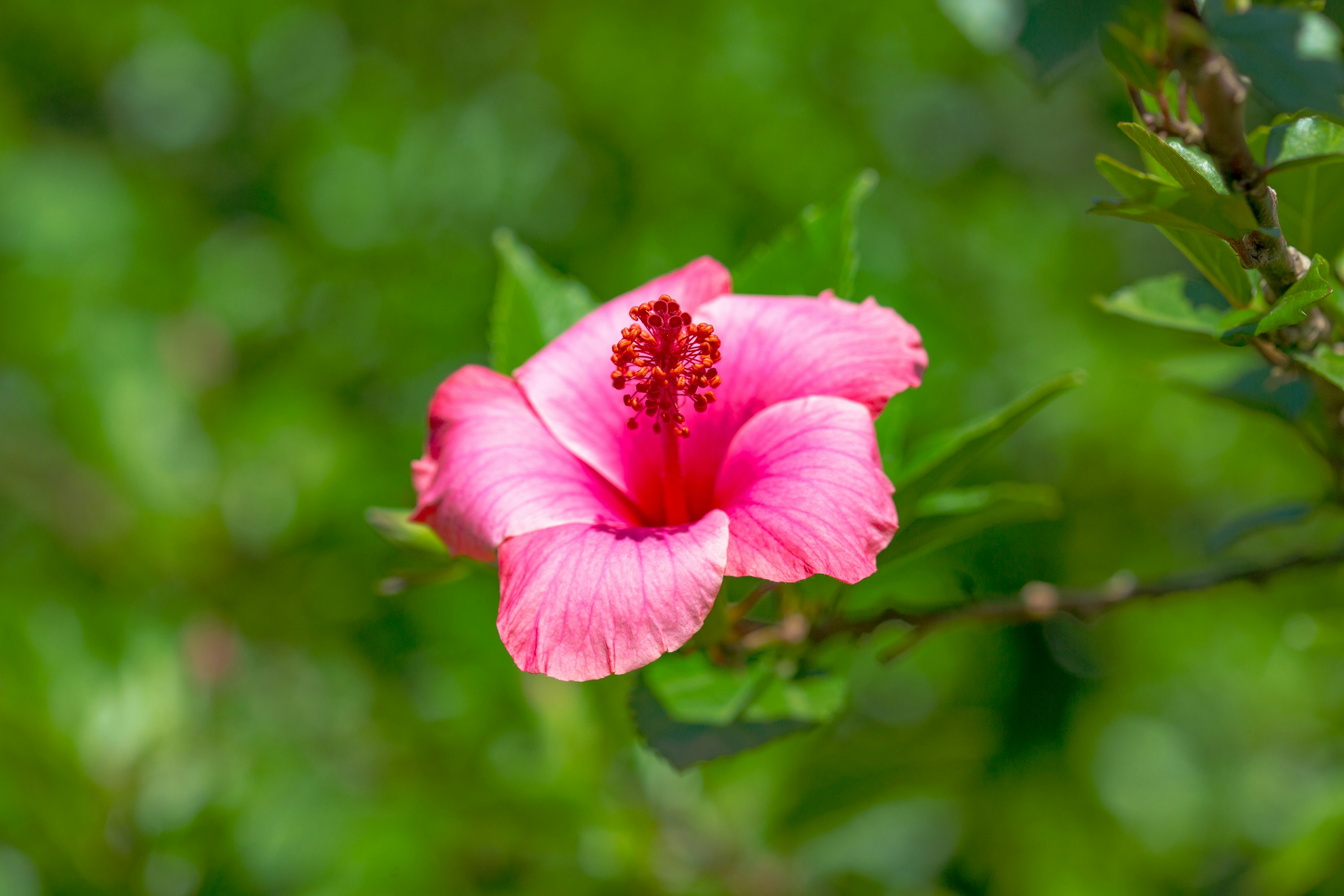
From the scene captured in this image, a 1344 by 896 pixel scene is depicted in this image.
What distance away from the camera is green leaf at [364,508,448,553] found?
881mm

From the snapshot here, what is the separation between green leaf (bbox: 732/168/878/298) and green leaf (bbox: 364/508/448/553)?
1.20 ft

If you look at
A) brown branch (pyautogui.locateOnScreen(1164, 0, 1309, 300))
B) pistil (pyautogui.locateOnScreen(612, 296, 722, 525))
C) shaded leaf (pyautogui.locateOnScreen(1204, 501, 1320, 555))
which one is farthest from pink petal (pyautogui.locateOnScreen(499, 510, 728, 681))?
shaded leaf (pyautogui.locateOnScreen(1204, 501, 1320, 555))

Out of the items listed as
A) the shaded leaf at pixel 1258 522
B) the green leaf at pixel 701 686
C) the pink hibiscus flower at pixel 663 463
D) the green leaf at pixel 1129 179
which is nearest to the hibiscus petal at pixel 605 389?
the pink hibiscus flower at pixel 663 463

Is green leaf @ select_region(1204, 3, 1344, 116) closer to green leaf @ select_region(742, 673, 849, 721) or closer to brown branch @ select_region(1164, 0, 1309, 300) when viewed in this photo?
brown branch @ select_region(1164, 0, 1309, 300)

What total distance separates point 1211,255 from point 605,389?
494 millimetres

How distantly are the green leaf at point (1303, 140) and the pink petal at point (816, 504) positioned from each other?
32 cm

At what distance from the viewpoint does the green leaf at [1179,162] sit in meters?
0.62

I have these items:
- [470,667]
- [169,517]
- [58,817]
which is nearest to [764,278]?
[470,667]

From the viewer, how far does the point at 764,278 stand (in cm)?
96

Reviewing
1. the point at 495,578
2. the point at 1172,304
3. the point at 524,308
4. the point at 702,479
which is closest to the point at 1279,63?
the point at 1172,304

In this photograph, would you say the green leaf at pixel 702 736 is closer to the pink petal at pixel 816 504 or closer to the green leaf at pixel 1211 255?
the pink petal at pixel 816 504

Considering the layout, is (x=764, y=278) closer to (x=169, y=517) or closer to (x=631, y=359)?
(x=631, y=359)

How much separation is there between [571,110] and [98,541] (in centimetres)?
169

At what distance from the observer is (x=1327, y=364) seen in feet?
2.46
